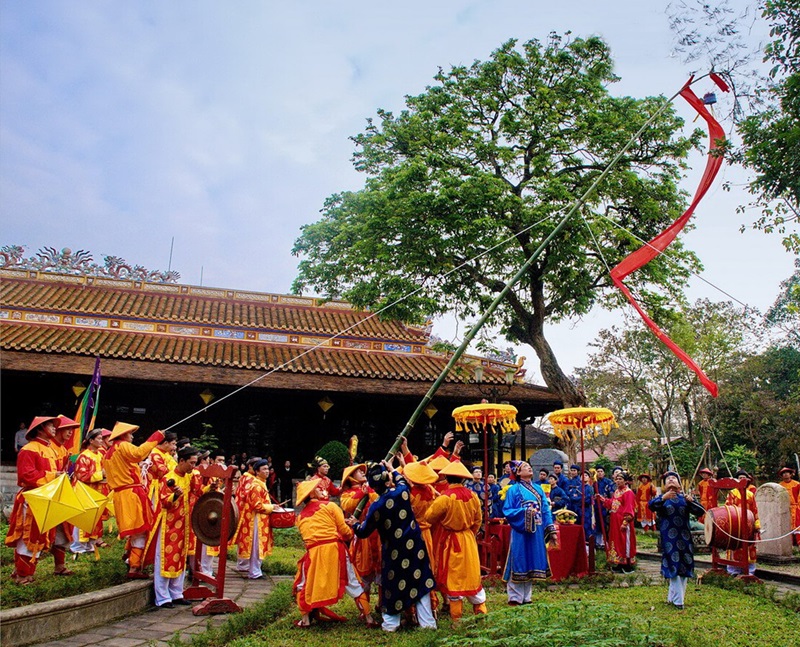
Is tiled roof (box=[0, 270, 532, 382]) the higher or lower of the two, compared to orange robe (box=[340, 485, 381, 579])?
higher

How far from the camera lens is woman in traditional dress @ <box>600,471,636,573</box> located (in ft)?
37.4

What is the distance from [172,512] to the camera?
7.56 m

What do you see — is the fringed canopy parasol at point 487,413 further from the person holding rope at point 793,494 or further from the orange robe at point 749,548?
the person holding rope at point 793,494

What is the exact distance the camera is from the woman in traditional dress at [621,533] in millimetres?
11414

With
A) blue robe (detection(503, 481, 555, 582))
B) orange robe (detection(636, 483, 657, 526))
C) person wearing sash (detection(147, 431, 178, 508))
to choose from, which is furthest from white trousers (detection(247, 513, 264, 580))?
orange robe (detection(636, 483, 657, 526))

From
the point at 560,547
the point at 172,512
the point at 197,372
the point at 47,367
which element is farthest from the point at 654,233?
the point at 47,367

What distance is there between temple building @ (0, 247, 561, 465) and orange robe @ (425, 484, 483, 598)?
8.32 meters

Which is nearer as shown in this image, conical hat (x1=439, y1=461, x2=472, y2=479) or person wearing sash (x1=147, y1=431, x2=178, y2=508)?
conical hat (x1=439, y1=461, x2=472, y2=479)

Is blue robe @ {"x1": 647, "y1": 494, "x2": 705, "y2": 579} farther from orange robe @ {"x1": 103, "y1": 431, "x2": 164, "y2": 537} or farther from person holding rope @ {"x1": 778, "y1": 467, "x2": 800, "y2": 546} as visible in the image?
person holding rope @ {"x1": 778, "y1": 467, "x2": 800, "y2": 546}

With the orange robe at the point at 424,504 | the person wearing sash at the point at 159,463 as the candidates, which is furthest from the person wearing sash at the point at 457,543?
the person wearing sash at the point at 159,463

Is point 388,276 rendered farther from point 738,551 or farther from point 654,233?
point 738,551

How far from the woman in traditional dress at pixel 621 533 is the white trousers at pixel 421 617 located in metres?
5.95

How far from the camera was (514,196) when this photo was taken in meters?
16.3

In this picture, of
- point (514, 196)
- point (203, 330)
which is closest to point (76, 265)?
point (203, 330)
